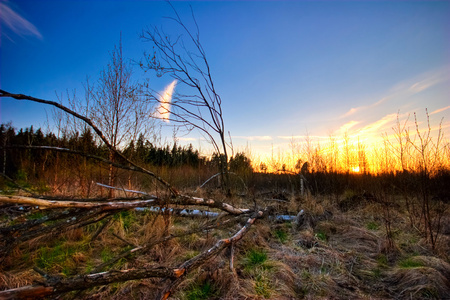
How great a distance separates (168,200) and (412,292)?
268 cm

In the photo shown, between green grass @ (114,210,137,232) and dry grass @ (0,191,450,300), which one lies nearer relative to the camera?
dry grass @ (0,191,450,300)

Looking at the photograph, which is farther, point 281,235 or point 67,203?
point 281,235

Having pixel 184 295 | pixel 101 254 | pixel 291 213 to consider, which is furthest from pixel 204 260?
pixel 291 213

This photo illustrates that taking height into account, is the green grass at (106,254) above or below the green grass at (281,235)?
below

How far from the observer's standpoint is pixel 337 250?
128 inches

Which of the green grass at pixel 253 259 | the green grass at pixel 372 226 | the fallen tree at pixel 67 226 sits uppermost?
the fallen tree at pixel 67 226

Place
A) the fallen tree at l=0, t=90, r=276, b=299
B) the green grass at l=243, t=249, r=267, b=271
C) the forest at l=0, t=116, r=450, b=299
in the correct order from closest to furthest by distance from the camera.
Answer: the fallen tree at l=0, t=90, r=276, b=299 → the forest at l=0, t=116, r=450, b=299 → the green grass at l=243, t=249, r=267, b=271

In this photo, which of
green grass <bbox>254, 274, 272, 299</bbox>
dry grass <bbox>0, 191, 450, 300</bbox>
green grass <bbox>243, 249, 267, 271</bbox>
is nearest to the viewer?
green grass <bbox>254, 274, 272, 299</bbox>

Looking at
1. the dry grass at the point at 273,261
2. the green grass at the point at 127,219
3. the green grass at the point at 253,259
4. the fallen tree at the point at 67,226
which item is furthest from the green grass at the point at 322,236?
the green grass at the point at 127,219

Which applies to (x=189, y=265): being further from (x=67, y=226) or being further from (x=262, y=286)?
(x=67, y=226)

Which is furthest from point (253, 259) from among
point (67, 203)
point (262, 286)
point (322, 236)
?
point (67, 203)

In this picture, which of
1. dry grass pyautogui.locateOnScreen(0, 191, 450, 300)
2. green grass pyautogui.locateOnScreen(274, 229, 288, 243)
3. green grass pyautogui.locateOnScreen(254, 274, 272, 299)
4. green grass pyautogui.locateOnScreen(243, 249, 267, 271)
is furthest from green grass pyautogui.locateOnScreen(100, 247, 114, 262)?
green grass pyautogui.locateOnScreen(274, 229, 288, 243)

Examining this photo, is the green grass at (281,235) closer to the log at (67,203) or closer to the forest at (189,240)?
the forest at (189,240)

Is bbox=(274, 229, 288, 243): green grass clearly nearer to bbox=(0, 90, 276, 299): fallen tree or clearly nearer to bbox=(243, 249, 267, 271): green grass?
bbox=(243, 249, 267, 271): green grass
